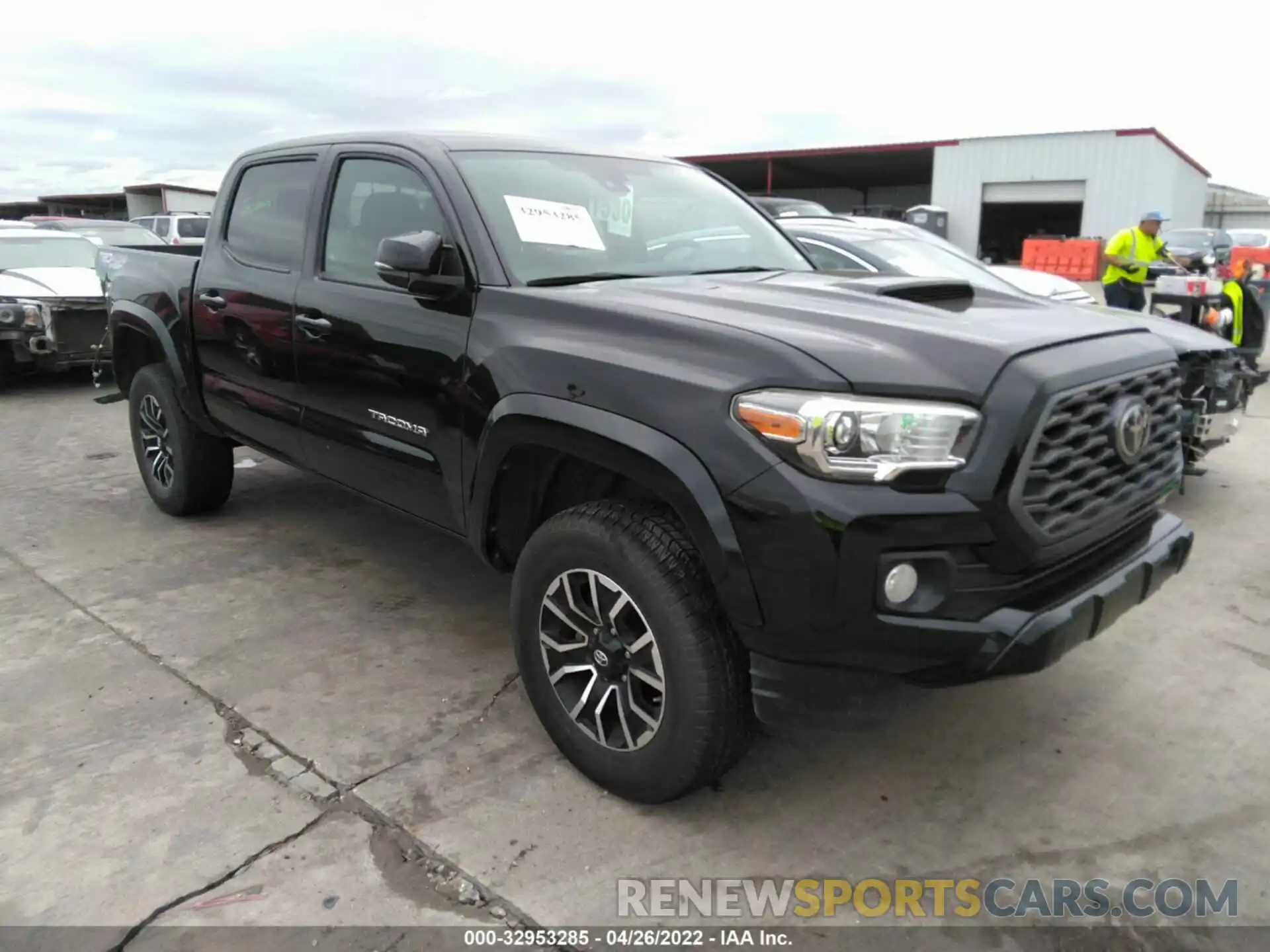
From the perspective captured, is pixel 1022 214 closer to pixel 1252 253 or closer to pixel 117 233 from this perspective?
pixel 1252 253

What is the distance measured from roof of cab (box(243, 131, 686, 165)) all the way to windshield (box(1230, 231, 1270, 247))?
21.2m

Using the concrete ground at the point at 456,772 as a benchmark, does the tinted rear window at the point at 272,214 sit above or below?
above

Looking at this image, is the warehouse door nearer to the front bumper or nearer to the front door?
the front door

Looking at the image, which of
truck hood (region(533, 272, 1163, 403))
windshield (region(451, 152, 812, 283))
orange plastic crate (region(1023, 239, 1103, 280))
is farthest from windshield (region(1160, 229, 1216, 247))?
truck hood (region(533, 272, 1163, 403))

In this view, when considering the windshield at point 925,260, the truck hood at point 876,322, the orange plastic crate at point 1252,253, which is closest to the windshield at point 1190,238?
the orange plastic crate at point 1252,253

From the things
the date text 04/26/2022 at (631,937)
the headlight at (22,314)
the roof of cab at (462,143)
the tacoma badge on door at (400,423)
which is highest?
the roof of cab at (462,143)

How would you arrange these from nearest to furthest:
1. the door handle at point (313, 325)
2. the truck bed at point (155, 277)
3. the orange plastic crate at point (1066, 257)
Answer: the door handle at point (313, 325)
the truck bed at point (155, 277)
the orange plastic crate at point (1066, 257)

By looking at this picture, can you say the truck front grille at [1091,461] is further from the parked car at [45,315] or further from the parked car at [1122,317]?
the parked car at [45,315]

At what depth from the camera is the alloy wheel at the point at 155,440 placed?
4.96 m

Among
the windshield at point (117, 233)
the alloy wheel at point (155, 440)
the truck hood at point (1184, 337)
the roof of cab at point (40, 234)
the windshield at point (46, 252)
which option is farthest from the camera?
the windshield at point (117, 233)

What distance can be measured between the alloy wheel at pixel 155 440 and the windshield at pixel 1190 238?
65.2 ft

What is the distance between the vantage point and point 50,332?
8898 mm

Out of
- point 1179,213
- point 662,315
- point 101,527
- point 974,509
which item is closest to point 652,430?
point 662,315

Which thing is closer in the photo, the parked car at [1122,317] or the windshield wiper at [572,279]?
the windshield wiper at [572,279]
